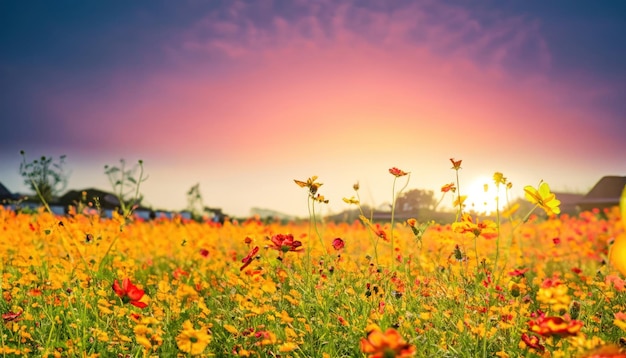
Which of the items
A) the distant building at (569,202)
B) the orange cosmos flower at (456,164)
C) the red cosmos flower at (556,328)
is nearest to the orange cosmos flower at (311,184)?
the orange cosmos flower at (456,164)

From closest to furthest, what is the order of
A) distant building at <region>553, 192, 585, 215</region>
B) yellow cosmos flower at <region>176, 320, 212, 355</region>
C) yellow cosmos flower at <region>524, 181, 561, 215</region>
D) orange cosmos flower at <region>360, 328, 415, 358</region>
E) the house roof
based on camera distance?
orange cosmos flower at <region>360, 328, 415, 358</region> < yellow cosmos flower at <region>176, 320, 212, 355</region> < yellow cosmos flower at <region>524, 181, 561, 215</region> < the house roof < distant building at <region>553, 192, 585, 215</region>

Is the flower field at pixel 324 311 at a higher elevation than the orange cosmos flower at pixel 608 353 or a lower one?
lower

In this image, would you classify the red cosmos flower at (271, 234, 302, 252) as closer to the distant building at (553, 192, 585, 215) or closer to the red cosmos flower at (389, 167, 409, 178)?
the red cosmos flower at (389, 167, 409, 178)

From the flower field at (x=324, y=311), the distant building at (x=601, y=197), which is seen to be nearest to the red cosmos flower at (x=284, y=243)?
the flower field at (x=324, y=311)

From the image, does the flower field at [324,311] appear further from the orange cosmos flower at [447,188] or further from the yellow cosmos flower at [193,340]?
the orange cosmos flower at [447,188]

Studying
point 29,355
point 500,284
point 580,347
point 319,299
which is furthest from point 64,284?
point 580,347

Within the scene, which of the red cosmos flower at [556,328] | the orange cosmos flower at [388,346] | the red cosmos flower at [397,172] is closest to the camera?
the orange cosmos flower at [388,346]

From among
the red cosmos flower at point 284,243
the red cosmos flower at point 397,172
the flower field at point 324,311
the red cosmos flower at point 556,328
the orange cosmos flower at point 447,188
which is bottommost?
the flower field at point 324,311

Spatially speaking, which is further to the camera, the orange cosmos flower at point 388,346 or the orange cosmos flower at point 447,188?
the orange cosmos flower at point 447,188

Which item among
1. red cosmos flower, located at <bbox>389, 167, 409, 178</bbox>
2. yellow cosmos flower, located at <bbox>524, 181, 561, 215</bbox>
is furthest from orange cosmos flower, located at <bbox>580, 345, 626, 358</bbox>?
red cosmos flower, located at <bbox>389, 167, 409, 178</bbox>

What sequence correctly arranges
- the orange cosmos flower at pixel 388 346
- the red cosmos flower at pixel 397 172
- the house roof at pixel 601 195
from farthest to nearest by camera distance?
the house roof at pixel 601 195 < the red cosmos flower at pixel 397 172 < the orange cosmos flower at pixel 388 346

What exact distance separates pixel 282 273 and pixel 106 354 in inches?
62.5

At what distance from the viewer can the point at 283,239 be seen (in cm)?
286

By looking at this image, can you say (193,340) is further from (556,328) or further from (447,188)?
(447,188)
